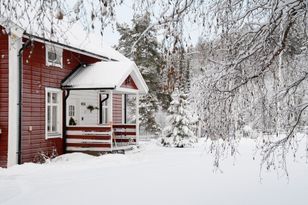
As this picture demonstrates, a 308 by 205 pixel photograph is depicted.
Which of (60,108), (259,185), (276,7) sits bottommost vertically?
(259,185)

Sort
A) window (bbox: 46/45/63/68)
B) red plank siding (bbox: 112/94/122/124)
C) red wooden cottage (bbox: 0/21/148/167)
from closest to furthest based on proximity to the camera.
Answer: red wooden cottage (bbox: 0/21/148/167) < window (bbox: 46/45/63/68) < red plank siding (bbox: 112/94/122/124)

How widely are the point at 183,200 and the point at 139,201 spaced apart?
89 cm

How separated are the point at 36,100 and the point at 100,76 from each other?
3018 millimetres

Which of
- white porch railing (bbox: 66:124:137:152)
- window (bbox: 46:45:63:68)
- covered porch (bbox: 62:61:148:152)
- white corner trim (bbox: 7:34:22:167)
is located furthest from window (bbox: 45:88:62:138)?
white corner trim (bbox: 7:34:22:167)

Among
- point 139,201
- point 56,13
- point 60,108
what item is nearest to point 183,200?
point 139,201

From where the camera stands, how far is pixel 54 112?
16.0m

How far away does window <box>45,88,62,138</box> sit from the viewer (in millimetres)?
15617

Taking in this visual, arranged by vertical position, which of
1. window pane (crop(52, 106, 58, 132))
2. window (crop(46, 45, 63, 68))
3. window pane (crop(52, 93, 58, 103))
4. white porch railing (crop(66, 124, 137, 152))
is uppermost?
window (crop(46, 45, 63, 68))

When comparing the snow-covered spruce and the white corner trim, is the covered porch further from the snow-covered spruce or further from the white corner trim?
the snow-covered spruce

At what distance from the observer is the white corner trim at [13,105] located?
13.0 meters

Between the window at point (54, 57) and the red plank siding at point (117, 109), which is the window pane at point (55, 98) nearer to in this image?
the window at point (54, 57)

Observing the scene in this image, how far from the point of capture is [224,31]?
18.3 feet

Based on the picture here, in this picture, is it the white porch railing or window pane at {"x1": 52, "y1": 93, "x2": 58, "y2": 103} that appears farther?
window pane at {"x1": 52, "y1": 93, "x2": 58, "y2": 103}

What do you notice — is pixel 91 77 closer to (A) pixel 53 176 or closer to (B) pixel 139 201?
(A) pixel 53 176
